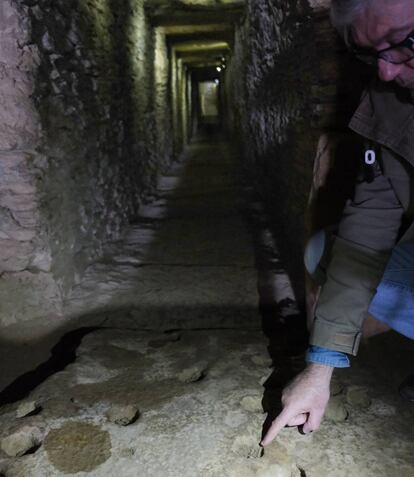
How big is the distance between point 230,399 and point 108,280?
5.77 feet

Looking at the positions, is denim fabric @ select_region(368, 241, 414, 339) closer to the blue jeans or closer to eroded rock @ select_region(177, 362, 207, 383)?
the blue jeans

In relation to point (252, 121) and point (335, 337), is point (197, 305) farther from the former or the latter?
point (252, 121)

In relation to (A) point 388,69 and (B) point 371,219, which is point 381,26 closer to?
(A) point 388,69

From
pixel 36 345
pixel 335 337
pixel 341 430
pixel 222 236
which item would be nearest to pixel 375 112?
pixel 335 337

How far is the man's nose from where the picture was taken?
1126 mm

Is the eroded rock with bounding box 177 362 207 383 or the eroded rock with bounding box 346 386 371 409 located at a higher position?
the eroded rock with bounding box 346 386 371 409

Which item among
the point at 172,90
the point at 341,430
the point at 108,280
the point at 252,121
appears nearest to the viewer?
the point at 341,430

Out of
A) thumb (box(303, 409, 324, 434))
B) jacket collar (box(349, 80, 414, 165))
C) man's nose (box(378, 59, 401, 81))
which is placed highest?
man's nose (box(378, 59, 401, 81))

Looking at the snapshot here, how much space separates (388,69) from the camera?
1.13 meters

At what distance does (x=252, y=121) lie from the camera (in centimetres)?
551

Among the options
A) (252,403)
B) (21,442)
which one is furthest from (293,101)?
(21,442)

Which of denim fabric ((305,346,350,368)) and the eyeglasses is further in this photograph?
denim fabric ((305,346,350,368))

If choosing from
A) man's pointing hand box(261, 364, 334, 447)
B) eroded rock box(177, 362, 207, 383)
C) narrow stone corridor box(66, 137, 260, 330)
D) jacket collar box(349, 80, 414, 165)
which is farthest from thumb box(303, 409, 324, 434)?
narrow stone corridor box(66, 137, 260, 330)

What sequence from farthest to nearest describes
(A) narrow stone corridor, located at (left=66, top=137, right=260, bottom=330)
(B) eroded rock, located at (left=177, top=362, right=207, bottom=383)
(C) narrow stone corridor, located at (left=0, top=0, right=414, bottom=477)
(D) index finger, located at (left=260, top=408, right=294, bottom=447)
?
(A) narrow stone corridor, located at (left=66, top=137, right=260, bottom=330), (B) eroded rock, located at (left=177, top=362, right=207, bottom=383), (C) narrow stone corridor, located at (left=0, top=0, right=414, bottom=477), (D) index finger, located at (left=260, top=408, right=294, bottom=447)
